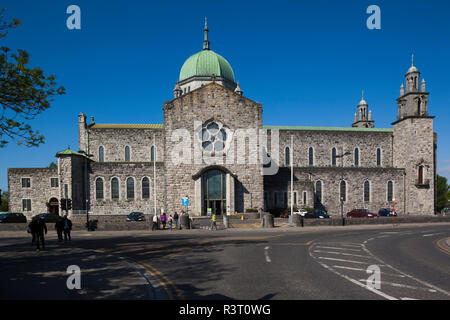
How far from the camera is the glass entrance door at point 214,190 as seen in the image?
3841 cm

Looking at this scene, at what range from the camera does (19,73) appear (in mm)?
11352

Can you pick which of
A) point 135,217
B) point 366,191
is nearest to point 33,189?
point 135,217

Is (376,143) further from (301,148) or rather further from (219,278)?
(219,278)

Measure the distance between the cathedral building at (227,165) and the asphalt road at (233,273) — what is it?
20006 mm

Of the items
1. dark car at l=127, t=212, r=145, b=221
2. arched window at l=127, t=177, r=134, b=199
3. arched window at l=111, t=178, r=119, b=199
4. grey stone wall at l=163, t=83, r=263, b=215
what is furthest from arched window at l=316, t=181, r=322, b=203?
arched window at l=111, t=178, r=119, b=199

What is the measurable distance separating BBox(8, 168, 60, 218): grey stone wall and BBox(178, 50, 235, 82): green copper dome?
93.7ft

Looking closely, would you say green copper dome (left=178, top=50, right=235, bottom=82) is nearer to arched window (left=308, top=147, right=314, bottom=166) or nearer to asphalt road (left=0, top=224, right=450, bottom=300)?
arched window (left=308, top=147, right=314, bottom=166)

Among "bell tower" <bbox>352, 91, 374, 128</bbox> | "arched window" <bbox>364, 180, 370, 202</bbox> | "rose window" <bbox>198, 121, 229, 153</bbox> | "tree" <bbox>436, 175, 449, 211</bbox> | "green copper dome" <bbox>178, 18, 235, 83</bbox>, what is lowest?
"tree" <bbox>436, 175, 449, 211</bbox>

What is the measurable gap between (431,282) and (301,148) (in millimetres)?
42905

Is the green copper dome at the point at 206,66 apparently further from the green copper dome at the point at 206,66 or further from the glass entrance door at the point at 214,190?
the glass entrance door at the point at 214,190

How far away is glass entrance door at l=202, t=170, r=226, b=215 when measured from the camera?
38406 mm

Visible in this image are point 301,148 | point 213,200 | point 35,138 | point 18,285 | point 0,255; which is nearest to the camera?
point 18,285

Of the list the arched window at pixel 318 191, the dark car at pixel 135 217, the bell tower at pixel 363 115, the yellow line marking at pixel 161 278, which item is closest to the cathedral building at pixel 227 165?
the arched window at pixel 318 191
